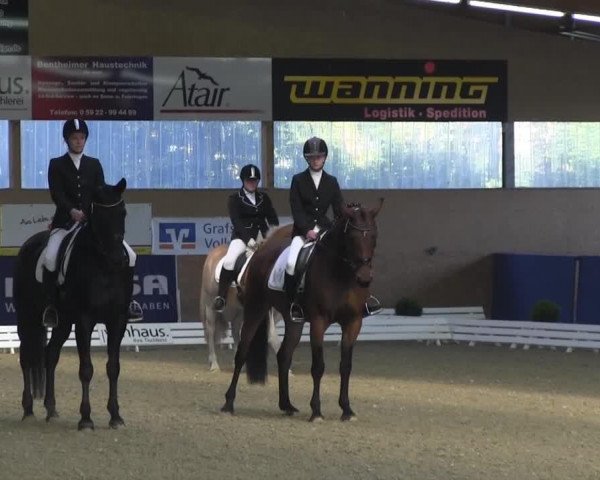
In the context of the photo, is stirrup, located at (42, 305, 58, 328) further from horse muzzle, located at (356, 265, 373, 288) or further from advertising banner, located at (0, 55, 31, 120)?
advertising banner, located at (0, 55, 31, 120)

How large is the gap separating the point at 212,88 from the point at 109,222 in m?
12.8

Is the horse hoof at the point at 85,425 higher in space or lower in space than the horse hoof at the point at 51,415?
higher

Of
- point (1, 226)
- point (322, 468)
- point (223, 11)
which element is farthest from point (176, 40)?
point (322, 468)

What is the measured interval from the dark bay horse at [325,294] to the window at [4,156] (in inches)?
440

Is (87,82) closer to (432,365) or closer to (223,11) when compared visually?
(223,11)

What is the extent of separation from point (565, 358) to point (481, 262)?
19.2 feet

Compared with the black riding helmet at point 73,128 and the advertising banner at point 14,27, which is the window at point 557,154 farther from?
the black riding helmet at point 73,128

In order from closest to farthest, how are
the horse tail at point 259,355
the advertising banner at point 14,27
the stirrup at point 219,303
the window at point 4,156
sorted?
the horse tail at point 259,355
the stirrup at point 219,303
the advertising banner at point 14,27
the window at point 4,156

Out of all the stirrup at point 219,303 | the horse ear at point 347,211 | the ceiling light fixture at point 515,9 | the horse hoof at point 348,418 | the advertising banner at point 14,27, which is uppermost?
the ceiling light fixture at point 515,9

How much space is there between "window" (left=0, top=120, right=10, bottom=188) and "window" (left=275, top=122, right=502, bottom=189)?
15.5 feet

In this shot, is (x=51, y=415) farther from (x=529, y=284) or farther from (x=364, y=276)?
(x=529, y=284)

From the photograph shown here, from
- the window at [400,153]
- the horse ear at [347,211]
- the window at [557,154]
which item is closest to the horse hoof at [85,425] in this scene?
the horse ear at [347,211]

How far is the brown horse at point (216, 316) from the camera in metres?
15.2

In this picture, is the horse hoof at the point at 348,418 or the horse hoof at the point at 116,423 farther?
the horse hoof at the point at 348,418
